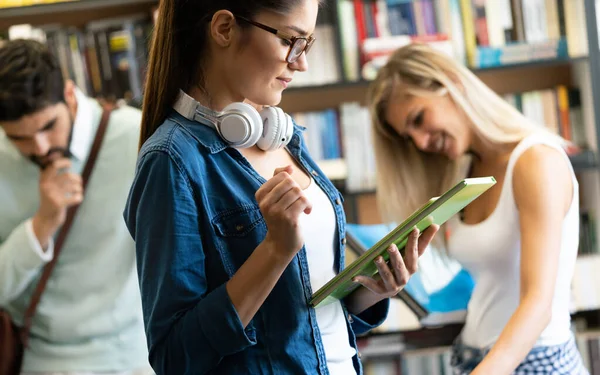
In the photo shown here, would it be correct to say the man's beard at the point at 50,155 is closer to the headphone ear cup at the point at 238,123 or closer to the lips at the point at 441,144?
the lips at the point at 441,144

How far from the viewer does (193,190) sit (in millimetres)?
1074

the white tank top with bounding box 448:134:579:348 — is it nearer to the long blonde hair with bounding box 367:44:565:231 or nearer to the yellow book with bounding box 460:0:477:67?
the long blonde hair with bounding box 367:44:565:231

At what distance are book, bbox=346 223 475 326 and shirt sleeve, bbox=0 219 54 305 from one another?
32.8 inches

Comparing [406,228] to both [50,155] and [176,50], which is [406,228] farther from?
[50,155]

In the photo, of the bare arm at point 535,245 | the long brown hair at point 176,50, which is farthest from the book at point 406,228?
the bare arm at point 535,245

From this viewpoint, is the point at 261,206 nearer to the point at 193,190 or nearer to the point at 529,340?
the point at 193,190

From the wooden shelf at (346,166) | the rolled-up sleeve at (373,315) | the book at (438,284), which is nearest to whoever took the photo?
the rolled-up sleeve at (373,315)

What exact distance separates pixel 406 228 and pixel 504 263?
2.97ft

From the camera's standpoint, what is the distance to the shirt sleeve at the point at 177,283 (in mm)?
1041

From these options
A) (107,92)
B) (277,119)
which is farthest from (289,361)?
(107,92)

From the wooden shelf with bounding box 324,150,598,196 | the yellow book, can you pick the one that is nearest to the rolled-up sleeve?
the wooden shelf with bounding box 324,150,598,196

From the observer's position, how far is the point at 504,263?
190 cm

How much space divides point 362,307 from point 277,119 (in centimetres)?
36

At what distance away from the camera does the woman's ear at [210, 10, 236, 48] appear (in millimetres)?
1112
